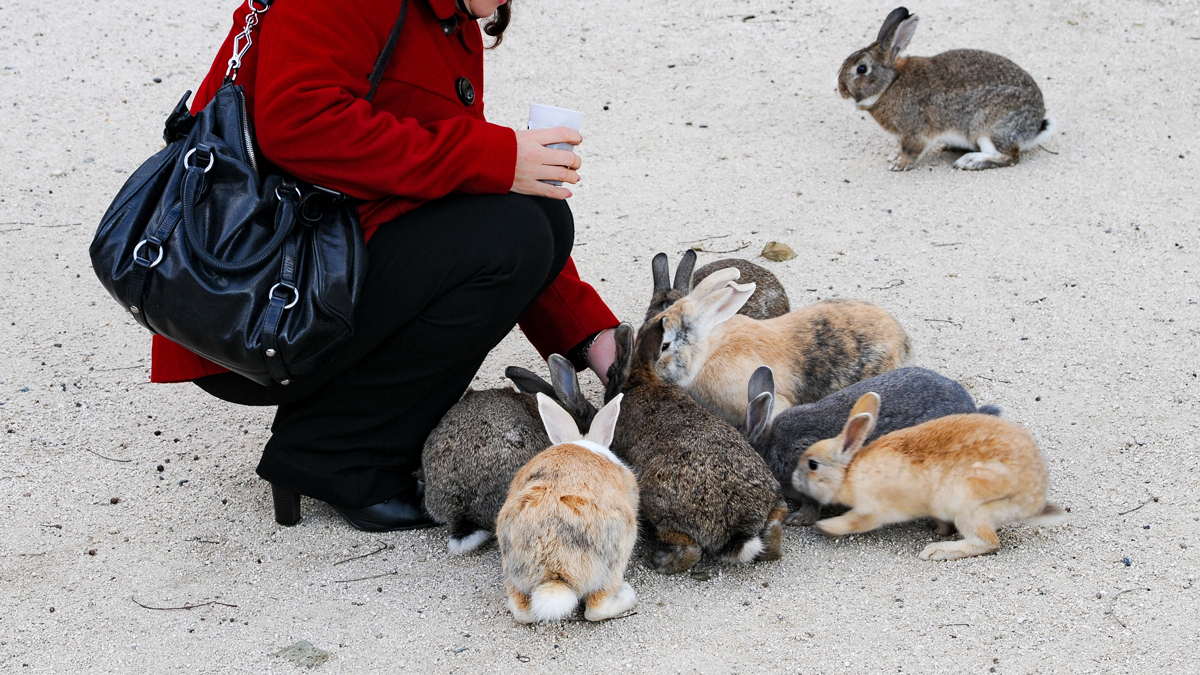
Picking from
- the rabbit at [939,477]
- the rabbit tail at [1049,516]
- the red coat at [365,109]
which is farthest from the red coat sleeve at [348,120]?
the rabbit tail at [1049,516]

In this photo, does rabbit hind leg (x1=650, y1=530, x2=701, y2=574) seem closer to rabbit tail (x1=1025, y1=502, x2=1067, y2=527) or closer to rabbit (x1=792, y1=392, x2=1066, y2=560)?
rabbit (x1=792, y1=392, x2=1066, y2=560)

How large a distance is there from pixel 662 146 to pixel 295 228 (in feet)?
12.2

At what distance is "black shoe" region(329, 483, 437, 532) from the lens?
315 centimetres

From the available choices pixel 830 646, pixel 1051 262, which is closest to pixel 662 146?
pixel 1051 262

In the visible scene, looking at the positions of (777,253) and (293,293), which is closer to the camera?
Result: (293,293)

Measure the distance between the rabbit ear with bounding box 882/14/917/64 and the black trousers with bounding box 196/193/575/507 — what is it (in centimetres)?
332

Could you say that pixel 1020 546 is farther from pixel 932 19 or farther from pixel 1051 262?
pixel 932 19

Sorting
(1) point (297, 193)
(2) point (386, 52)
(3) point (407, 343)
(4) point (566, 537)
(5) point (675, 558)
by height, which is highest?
(2) point (386, 52)

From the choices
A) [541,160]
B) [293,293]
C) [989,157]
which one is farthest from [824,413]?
[989,157]

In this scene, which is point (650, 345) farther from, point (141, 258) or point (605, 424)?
point (141, 258)

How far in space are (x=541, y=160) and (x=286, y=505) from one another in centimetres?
132

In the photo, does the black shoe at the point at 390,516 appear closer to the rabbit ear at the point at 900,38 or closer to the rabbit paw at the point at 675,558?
the rabbit paw at the point at 675,558

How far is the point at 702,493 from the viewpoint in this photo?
2873 millimetres

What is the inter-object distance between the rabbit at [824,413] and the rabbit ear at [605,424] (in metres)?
0.52
